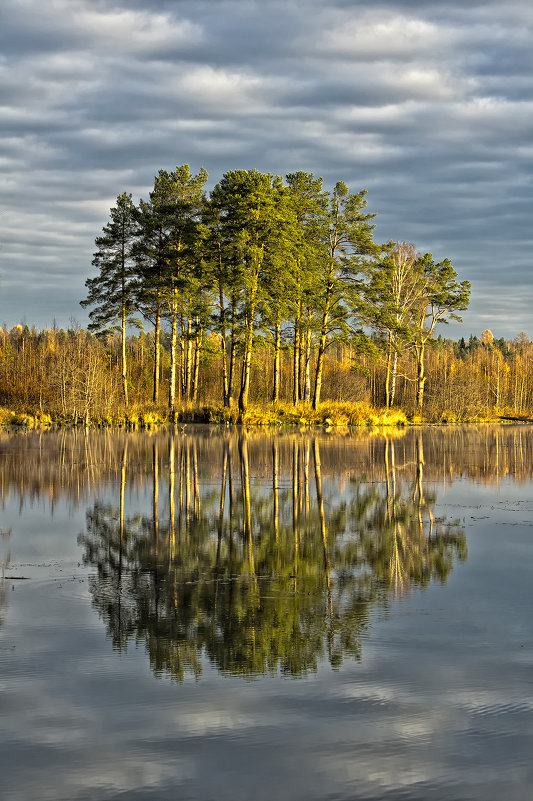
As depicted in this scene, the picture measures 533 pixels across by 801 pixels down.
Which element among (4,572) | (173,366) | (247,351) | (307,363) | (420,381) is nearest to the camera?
(4,572)

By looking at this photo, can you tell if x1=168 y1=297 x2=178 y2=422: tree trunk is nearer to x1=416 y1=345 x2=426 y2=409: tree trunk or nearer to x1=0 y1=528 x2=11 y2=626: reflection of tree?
x1=416 y1=345 x2=426 y2=409: tree trunk

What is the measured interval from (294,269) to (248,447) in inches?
907

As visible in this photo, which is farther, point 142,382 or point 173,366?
point 142,382

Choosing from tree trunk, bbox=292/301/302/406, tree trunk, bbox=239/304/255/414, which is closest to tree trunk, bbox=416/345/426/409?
tree trunk, bbox=292/301/302/406

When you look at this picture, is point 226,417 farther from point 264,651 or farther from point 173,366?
point 264,651

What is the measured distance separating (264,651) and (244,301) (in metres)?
45.0

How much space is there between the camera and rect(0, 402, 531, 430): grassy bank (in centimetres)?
4588

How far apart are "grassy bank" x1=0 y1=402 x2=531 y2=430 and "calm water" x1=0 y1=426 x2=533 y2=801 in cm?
3218

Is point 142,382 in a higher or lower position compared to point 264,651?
higher

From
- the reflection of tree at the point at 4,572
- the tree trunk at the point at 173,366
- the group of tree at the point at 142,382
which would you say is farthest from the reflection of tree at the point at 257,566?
the tree trunk at the point at 173,366

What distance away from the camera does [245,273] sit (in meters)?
48.3

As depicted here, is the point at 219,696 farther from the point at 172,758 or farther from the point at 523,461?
the point at 523,461

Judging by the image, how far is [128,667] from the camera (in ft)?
18.7

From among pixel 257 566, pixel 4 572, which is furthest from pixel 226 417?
pixel 4 572
